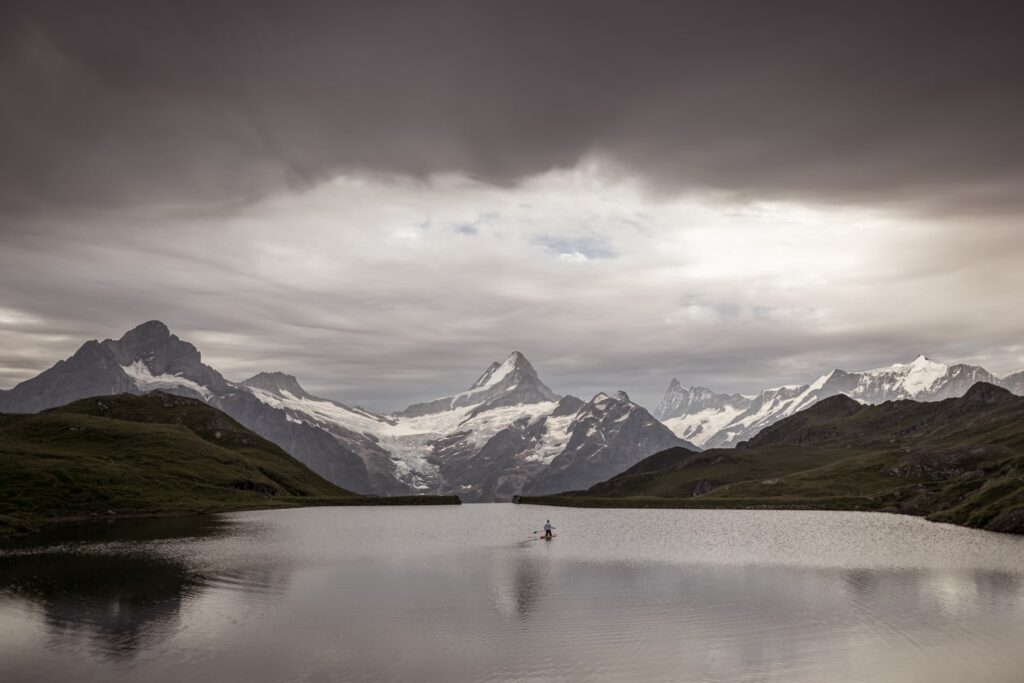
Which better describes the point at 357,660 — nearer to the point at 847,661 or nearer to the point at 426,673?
the point at 426,673

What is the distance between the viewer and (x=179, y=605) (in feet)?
219

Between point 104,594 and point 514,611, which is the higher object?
point 104,594

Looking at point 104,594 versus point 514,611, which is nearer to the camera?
point 514,611

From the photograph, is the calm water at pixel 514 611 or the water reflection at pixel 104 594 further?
the water reflection at pixel 104 594

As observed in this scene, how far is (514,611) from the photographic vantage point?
65.2m

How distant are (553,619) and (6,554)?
270 feet

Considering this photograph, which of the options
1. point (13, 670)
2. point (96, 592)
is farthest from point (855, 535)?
point (13, 670)

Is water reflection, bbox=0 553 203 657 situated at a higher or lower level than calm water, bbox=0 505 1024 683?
higher

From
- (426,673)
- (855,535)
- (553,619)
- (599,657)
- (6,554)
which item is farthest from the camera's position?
(855,535)

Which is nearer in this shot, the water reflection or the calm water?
the calm water

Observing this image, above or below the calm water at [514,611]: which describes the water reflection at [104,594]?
above

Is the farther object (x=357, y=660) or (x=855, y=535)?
(x=855, y=535)

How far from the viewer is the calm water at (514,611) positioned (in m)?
48.1

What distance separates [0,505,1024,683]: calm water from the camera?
1893 inches
